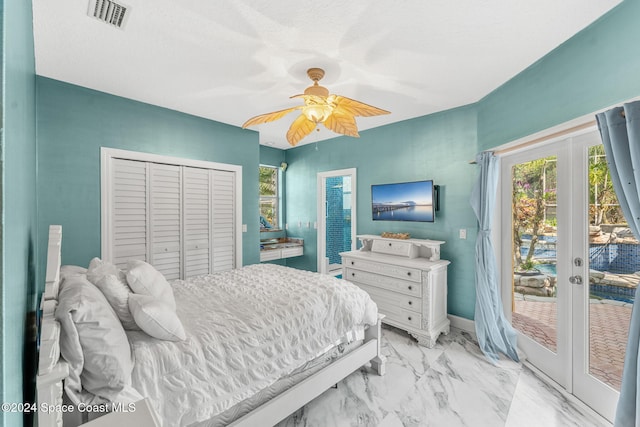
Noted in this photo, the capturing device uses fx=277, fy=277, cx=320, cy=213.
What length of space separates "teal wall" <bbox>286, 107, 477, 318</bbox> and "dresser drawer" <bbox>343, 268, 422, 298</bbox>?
636mm

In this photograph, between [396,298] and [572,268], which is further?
[396,298]

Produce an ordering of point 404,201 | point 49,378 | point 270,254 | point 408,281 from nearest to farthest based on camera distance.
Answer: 1. point 49,378
2. point 408,281
3. point 404,201
4. point 270,254

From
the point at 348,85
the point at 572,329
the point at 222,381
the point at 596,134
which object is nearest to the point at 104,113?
the point at 348,85

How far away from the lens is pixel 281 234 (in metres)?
5.49

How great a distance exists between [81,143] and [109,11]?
5.09 ft

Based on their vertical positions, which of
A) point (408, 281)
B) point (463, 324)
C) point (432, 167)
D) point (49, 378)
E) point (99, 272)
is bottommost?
point (463, 324)

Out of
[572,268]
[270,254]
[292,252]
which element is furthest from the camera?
[292,252]

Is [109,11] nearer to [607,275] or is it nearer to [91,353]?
[91,353]

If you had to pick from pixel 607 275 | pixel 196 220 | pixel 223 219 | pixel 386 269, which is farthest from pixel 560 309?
pixel 196 220

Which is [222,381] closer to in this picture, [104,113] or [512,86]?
[104,113]

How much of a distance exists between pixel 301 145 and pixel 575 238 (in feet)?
13.3

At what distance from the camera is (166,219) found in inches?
128

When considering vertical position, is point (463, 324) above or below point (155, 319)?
below

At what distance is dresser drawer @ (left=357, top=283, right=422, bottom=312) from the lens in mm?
3025
